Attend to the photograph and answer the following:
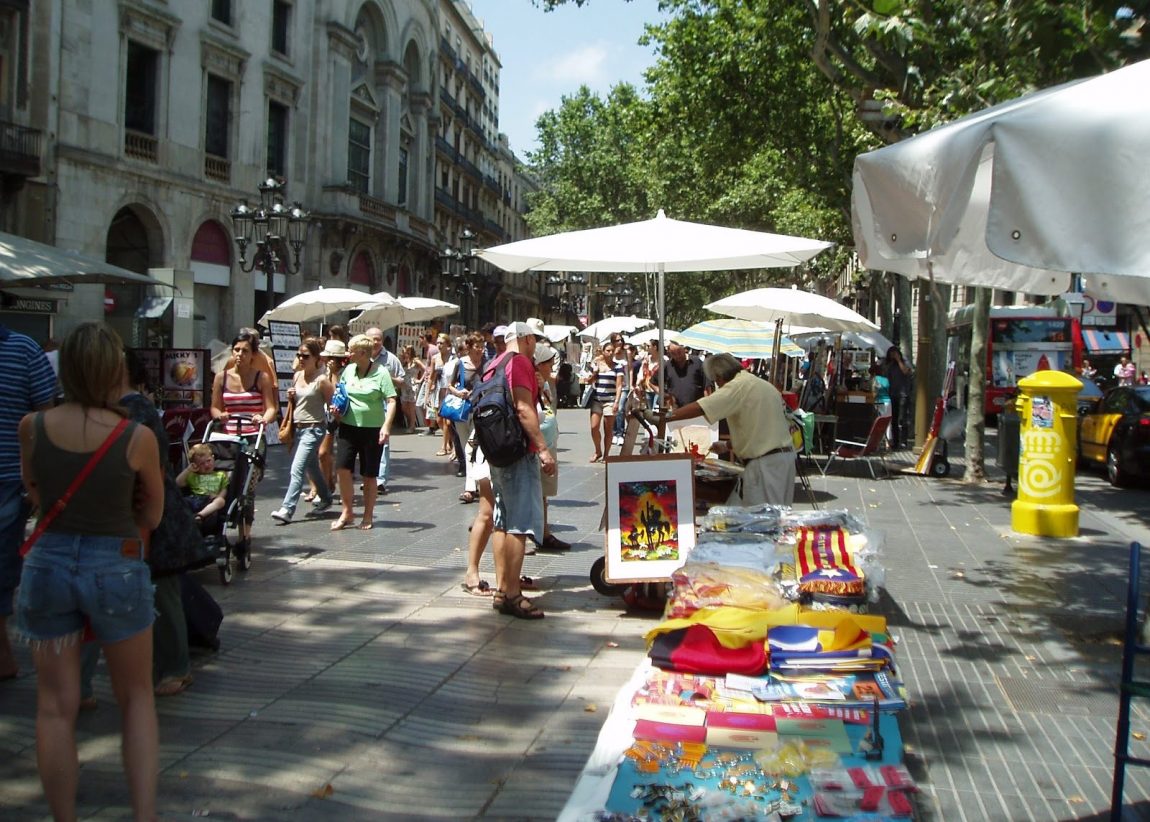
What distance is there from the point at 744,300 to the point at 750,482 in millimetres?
7079

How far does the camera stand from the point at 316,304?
17469 millimetres

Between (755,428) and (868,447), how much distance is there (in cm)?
738

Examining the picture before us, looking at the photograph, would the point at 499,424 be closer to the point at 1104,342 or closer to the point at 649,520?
the point at 649,520

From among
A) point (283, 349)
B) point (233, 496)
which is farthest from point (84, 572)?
point (283, 349)

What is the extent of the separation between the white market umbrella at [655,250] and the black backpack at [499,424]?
122cm

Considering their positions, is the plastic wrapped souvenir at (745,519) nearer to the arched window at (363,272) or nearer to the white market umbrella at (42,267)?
the white market umbrella at (42,267)

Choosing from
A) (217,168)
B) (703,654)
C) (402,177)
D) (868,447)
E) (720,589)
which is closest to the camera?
(703,654)

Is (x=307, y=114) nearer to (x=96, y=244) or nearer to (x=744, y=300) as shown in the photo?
(x=96, y=244)

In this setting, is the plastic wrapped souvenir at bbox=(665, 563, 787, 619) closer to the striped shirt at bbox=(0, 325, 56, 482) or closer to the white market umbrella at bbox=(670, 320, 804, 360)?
the striped shirt at bbox=(0, 325, 56, 482)

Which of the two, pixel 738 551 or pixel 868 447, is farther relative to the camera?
pixel 868 447

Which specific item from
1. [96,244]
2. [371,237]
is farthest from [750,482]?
[371,237]

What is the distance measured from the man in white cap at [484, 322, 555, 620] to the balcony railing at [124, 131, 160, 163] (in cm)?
2306

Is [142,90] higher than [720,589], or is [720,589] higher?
[142,90]

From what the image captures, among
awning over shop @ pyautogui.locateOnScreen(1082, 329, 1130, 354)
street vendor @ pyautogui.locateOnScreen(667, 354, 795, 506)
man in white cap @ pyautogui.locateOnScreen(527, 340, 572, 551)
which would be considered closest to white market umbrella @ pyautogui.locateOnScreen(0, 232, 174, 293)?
man in white cap @ pyautogui.locateOnScreen(527, 340, 572, 551)
